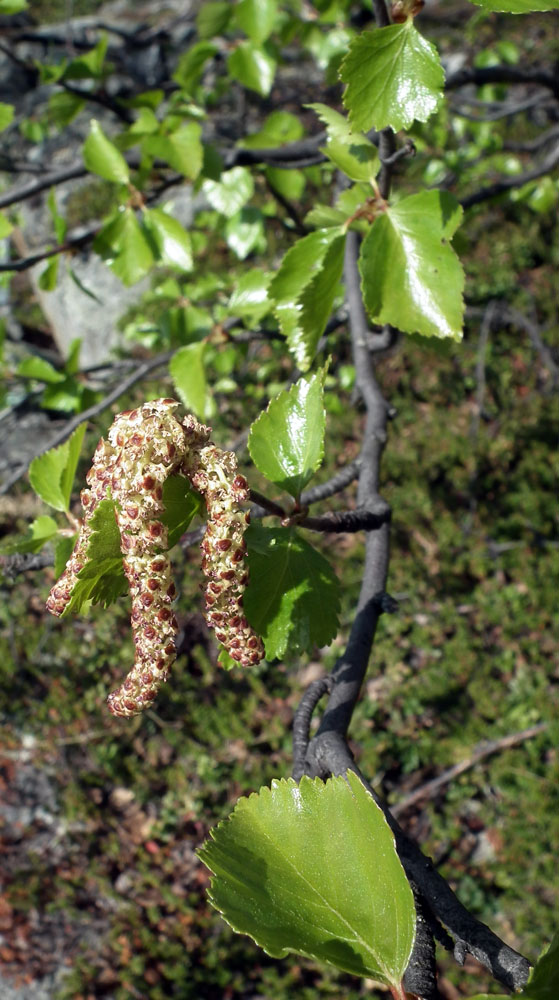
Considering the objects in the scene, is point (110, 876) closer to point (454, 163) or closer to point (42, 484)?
point (42, 484)

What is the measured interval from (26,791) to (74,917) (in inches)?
26.1

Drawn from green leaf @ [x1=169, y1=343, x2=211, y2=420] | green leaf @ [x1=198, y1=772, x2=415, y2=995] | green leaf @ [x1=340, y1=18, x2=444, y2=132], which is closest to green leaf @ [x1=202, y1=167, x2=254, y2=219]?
green leaf @ [x1=169, y1=343, x2=211, y2=420]

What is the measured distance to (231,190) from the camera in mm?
2172

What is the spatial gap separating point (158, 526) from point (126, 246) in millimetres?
1254

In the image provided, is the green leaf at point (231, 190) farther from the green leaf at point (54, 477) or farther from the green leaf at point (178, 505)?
the green leaf at point (178, 505)

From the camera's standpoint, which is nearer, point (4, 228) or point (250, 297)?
point (4, 228)

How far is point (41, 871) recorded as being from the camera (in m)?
3.47

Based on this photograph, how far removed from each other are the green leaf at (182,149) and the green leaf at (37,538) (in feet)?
3.12

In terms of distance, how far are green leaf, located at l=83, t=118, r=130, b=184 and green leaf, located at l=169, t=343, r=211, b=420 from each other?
0.41 m

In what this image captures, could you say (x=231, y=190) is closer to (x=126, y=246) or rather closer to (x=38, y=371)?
(x=126, y=246)

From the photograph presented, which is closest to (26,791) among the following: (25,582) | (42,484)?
(25,582)

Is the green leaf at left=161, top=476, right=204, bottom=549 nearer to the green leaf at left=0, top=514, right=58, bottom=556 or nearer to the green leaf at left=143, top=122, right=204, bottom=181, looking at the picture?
the green leaf at left=0, top=514, right=58, bottom=556

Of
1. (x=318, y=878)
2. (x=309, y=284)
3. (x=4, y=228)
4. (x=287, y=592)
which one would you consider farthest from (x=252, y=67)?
(x=318, y=878)

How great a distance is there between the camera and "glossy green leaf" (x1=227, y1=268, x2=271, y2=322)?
188cm
